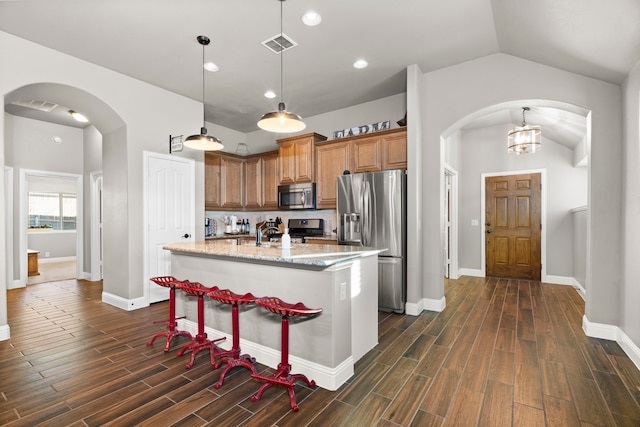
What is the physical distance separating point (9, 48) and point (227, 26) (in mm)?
2317

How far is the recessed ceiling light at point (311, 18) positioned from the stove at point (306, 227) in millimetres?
3220

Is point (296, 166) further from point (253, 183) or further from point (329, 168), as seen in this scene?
point (253, 183)

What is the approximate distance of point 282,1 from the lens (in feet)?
9.02

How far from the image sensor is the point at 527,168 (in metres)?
5.99

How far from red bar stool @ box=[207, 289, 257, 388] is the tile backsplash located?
3.10 metres

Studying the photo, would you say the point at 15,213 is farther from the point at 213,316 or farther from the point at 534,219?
the point at 534,219

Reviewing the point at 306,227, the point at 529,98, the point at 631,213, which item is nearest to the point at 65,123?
the point at 306,227

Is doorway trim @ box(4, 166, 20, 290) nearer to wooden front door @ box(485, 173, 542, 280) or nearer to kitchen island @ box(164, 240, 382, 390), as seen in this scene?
kitchen island @ box(164, 240, 382, 390)

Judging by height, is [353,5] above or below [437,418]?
above

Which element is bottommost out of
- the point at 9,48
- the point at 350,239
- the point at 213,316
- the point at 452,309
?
the point at 452,309

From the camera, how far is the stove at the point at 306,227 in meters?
5.61

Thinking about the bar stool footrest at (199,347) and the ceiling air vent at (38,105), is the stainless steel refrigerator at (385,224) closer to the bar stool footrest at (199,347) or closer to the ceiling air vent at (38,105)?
the bar stool footrest at (199,347)

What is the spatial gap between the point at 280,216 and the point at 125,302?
3.08 m

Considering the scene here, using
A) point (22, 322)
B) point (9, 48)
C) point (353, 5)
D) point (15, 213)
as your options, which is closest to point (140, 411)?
point (22, 322)
